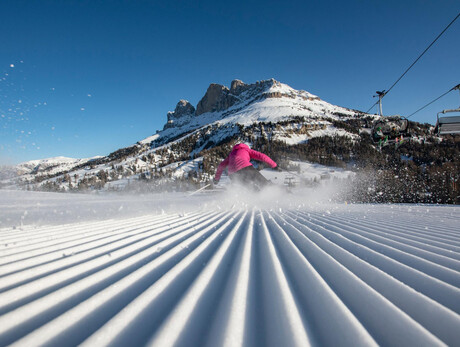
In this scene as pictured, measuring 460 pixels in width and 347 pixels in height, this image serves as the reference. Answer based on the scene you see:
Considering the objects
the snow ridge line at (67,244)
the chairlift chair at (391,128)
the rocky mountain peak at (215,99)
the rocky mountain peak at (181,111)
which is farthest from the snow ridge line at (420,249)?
the rocky mountain peak at (181,111)

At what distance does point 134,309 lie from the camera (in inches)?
32.2

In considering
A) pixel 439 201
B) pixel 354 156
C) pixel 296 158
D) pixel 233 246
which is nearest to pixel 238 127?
pixel 296 158

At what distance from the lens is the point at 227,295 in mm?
959

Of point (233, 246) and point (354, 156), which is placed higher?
point (354, 156)

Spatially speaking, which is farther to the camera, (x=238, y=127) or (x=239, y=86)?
(x=239, y=86)

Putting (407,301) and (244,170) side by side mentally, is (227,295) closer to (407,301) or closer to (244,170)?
(407,301)

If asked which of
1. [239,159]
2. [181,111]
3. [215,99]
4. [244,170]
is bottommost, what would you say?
[244,170]

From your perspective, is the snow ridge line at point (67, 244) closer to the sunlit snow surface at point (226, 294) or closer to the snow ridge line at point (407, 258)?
the sunlit snow surface at point (226, 294)

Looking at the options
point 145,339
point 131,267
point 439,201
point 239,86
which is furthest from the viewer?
point 239,86

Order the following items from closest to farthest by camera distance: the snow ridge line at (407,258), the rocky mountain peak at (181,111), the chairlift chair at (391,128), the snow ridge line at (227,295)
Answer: the snow ridge line at (227,295) < the snow ridge line at (407,258) < the chairlift chair at (391,128) < the rocky mountain peak at (181,111)

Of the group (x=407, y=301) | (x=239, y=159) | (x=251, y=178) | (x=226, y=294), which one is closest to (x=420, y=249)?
(x=407, y=301)

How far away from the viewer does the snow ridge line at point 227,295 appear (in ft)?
2.31

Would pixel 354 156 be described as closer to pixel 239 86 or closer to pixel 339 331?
pixel 339 331

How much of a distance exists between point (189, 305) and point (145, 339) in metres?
0.20
